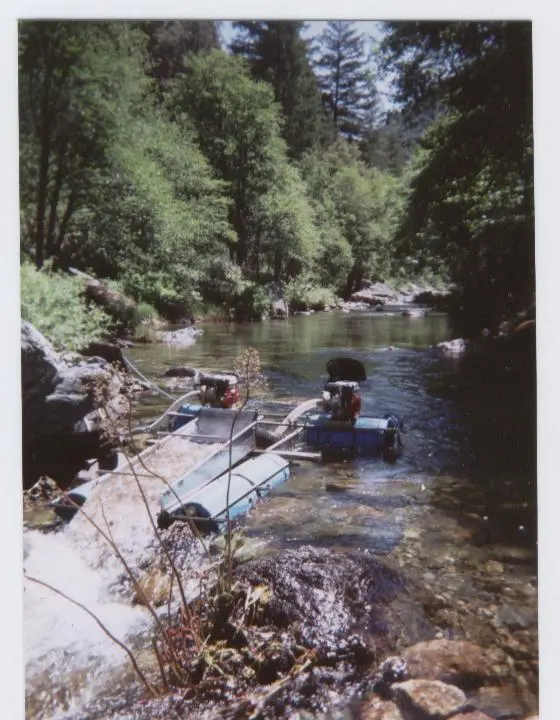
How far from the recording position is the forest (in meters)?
2.52

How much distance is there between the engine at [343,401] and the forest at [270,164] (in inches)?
20.5

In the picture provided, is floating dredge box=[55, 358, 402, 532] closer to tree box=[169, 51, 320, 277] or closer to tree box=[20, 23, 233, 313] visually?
tree box=[20, 23, 233, 313]

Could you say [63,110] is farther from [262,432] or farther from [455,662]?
[455,662]

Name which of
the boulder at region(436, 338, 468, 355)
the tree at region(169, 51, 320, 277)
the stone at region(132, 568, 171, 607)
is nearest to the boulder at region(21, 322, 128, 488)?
the stone at region(132, 568, 171, 607)

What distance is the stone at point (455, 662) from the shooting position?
86.0 inches

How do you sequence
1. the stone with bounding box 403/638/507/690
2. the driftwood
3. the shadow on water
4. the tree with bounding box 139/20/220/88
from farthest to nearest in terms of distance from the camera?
the driftwood
the shadow on water
the tree with bounding box 139/20/220/88
the stone with bounding box 403/638/507/690

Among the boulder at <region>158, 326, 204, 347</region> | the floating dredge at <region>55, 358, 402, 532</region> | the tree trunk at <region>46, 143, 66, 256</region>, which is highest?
the tree trunk at <region>46, 143, 66, 256</region>

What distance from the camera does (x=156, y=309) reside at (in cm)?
285

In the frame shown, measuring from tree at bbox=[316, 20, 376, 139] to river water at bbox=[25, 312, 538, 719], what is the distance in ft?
3.12

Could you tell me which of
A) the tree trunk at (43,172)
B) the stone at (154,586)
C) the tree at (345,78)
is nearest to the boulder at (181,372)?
the tree trunk at (43,172)

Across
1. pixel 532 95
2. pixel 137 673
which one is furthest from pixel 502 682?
pixel 532 95

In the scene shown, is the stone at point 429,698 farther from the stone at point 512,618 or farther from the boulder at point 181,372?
the boulder at point 181,372

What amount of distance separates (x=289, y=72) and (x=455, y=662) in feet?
8.64

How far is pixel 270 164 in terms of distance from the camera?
2893 mm
